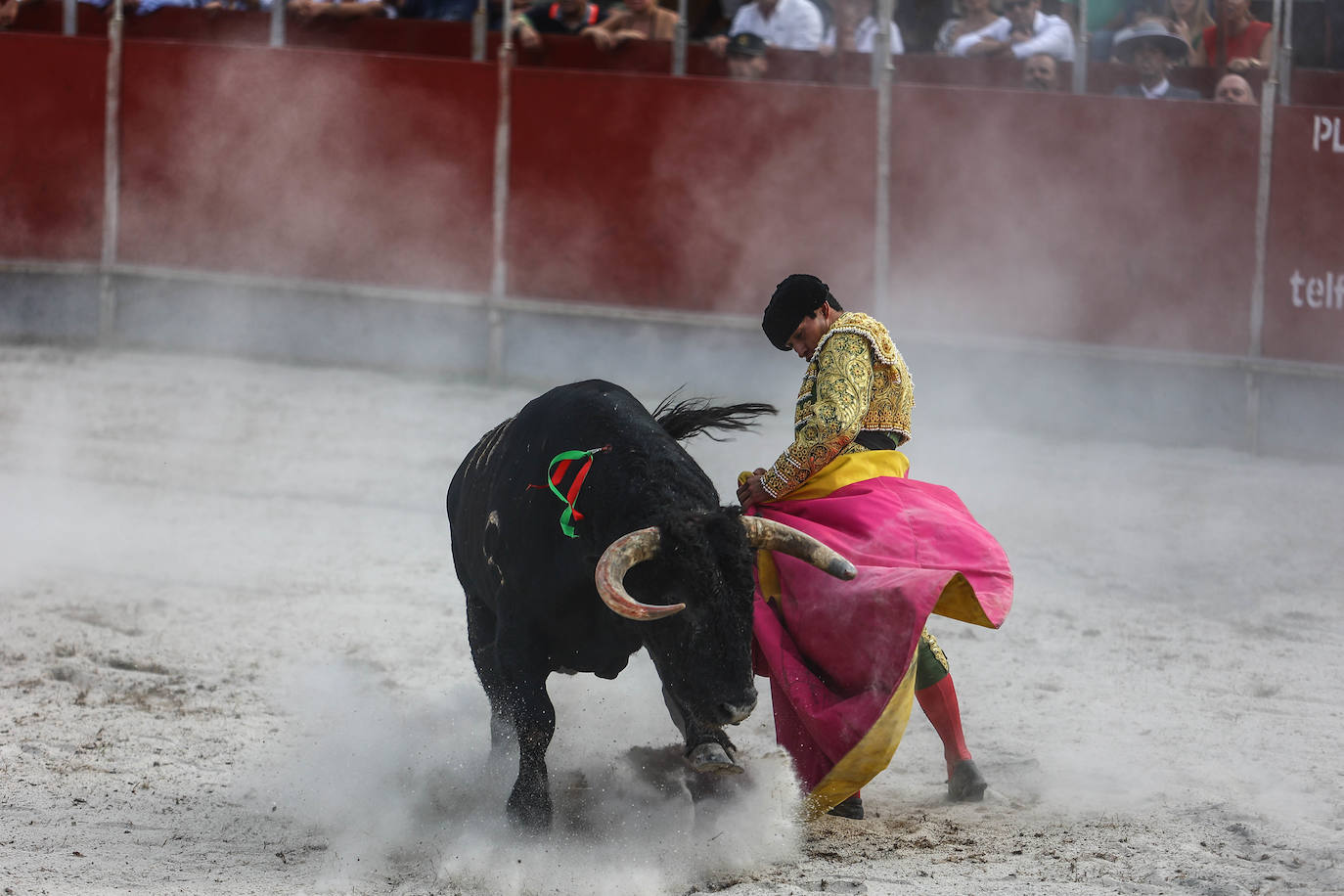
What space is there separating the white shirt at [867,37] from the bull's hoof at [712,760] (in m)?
5.92

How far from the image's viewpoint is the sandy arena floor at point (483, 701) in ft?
10.5

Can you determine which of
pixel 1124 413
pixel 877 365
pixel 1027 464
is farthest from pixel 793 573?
pixel 1124 413

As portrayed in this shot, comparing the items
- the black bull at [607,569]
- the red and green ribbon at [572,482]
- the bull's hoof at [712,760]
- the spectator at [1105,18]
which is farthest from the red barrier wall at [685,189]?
the bull's hoof at [712,760]

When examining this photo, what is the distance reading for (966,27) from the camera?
837cm

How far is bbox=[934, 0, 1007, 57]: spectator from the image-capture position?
27.2ft

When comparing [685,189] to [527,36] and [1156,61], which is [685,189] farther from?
[1156,61]

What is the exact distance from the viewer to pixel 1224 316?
798 cm

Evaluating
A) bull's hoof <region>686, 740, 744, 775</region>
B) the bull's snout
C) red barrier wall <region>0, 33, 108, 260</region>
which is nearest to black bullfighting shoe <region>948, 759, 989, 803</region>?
bull's hoof <region>686, 740, 744, 775</region>

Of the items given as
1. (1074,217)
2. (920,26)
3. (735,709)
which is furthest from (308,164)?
(735,709)

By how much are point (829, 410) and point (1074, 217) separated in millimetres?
5167

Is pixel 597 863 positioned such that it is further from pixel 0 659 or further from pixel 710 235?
pixel 710 235

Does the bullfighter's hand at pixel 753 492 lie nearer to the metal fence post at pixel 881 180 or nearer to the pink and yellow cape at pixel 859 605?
the pink and yellow cape at pixel 859 605

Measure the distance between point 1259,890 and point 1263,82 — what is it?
19.2ft

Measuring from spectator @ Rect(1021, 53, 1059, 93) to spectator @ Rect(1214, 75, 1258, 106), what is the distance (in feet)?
2.70
